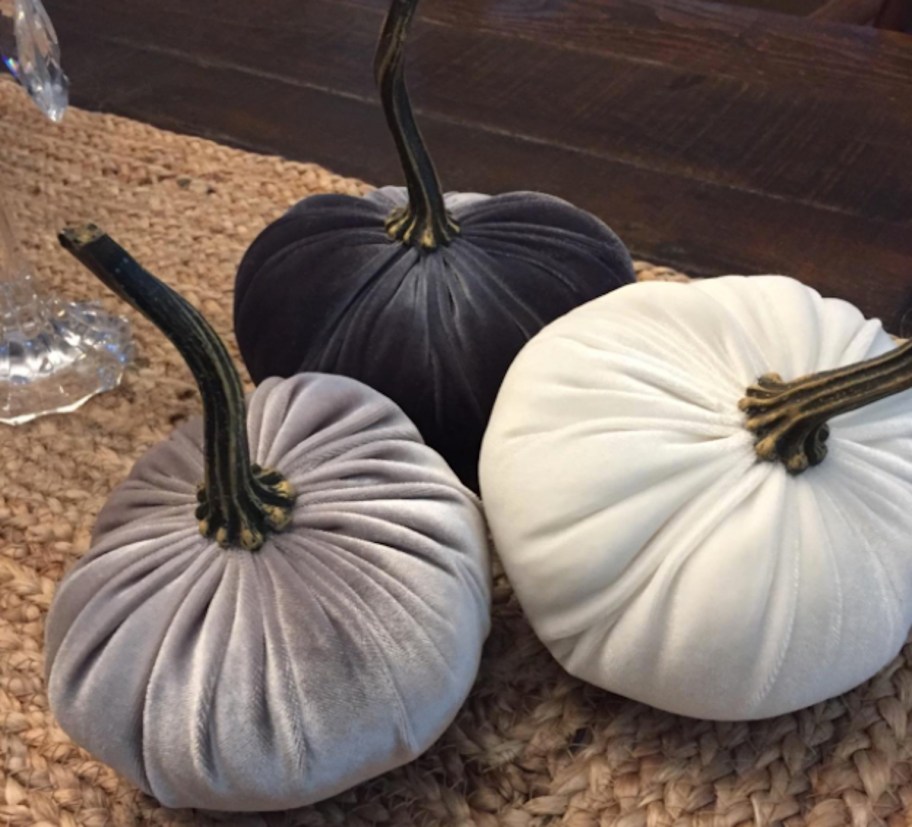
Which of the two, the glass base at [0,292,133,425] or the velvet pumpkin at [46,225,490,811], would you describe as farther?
the glass base at [0,292,133,425]

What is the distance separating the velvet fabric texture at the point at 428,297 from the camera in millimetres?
471

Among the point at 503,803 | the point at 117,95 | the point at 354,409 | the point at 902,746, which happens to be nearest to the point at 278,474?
the point at 354,409

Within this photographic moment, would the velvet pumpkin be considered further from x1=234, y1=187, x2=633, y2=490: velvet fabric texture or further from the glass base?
the glass base

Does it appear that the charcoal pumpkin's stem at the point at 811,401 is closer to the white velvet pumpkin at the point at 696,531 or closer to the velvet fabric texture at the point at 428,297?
the white velvet pumpkin at the point at 696,531

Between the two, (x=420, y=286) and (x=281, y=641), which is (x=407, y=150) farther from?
(x=281, y=641)

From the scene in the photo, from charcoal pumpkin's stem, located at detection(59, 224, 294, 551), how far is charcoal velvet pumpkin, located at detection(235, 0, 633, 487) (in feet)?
0.41

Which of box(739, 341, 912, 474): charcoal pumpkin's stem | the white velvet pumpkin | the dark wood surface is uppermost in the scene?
box(739, 341, 912, 474): charcoal pumpkin's stem

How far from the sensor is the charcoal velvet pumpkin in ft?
1.54

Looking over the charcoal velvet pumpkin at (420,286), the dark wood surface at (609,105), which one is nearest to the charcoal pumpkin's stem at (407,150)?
the charcoal velvet pumpkin at (420,286)

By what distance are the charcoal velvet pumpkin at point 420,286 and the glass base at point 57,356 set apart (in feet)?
0.42

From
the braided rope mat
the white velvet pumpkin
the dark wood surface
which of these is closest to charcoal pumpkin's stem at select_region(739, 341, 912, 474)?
the white velvet pumpkin

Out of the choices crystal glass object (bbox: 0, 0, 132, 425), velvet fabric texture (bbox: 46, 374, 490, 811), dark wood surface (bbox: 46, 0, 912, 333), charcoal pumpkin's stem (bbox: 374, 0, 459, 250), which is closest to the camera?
velvet fabric texture (bbox: 46, 374, 490, 811)

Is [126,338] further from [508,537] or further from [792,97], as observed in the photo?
[792,97]

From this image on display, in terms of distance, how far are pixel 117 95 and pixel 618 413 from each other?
0.70 m
